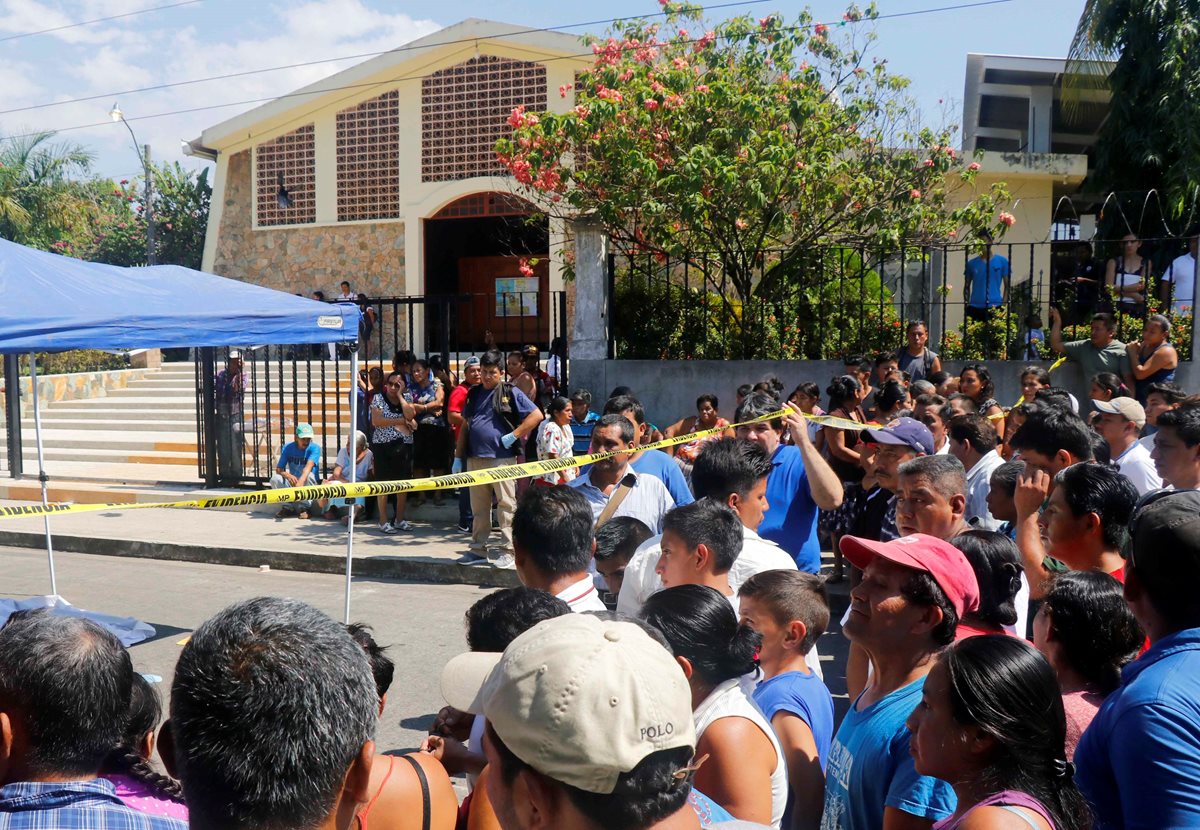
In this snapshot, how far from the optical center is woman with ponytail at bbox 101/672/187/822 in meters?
2.30

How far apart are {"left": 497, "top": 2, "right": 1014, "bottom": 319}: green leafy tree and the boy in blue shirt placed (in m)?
7.69

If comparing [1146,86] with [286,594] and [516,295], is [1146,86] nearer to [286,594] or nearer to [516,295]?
[516,295]

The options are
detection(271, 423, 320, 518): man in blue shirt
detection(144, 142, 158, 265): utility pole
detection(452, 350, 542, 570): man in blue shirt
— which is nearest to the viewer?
detection(452, 350, 542, 570): man in blue shirt

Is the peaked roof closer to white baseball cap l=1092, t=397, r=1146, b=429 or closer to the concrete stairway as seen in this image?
the concrete stairway

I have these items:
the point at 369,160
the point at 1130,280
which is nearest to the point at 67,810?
the point at 1130,280

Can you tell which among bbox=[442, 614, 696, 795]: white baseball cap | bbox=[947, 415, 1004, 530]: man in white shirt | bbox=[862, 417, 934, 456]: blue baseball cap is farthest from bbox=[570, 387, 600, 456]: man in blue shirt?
bbox=[442, 614, 696, 795]: white baseball cap

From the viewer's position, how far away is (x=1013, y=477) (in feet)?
15.3

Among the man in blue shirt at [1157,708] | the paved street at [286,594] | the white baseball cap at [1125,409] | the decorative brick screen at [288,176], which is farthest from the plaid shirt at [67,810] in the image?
the decorative brick screen at [288,176]

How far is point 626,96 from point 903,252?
3.32 meters

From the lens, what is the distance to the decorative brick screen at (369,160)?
2133 centimetres

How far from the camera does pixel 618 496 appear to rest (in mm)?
5250

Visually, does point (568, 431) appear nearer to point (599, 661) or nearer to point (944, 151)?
point (944, 151)

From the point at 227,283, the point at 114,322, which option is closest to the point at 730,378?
the point at 227,283

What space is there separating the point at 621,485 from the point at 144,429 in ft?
46.2
